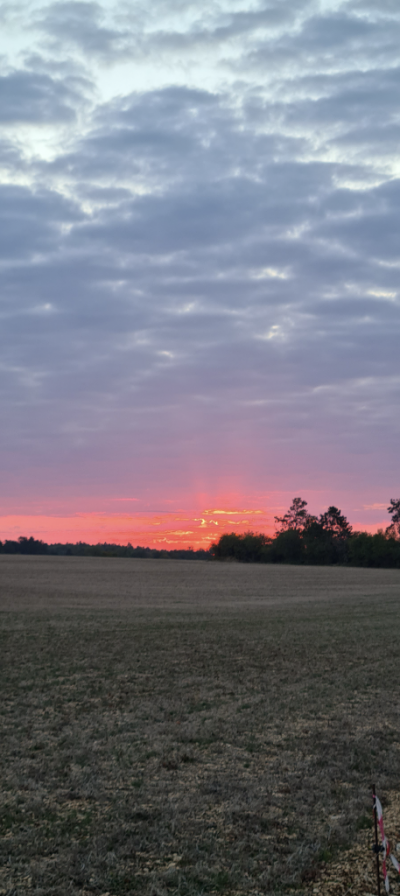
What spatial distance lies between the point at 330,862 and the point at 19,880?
293 cm

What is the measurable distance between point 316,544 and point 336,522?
54.2ft

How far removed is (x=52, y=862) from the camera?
5.89 metres

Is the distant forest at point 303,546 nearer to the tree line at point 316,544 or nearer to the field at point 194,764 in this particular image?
the tree line at point 316,544

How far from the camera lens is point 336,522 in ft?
500

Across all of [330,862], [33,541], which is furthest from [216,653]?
[33,541]

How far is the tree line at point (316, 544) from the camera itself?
127000mm

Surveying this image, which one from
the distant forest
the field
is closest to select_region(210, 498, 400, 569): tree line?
the distant forest

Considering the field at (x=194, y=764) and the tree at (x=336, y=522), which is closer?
the field at (x=194, y=764)

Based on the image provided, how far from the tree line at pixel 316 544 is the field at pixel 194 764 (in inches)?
4351

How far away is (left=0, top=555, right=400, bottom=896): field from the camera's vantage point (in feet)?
19.1

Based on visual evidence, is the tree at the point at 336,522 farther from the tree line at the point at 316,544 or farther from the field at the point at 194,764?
the field at the point at 194,764

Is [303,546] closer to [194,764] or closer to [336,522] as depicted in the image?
[336,522]

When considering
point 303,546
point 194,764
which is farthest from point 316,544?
point 194,764

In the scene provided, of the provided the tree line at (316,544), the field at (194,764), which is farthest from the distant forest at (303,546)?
the field at (194,764)
